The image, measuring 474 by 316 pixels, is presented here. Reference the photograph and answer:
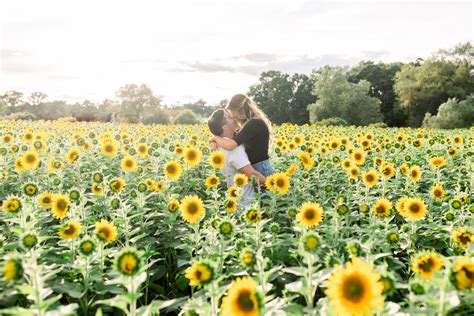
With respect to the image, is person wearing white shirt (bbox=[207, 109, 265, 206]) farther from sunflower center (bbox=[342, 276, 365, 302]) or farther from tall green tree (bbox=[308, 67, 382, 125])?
tall green tree (bbox=[308, 67, 382, 125])

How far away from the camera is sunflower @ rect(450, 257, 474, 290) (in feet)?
6.79

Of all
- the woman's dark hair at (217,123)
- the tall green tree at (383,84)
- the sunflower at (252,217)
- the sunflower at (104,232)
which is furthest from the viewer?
the tall green tree at (383,84)

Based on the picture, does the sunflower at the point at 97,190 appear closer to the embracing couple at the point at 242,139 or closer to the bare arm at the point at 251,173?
the embracing couple at the point at 242,139

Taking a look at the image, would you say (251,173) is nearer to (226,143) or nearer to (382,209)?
(226,143)

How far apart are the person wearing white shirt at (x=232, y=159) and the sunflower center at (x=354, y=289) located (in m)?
3.86

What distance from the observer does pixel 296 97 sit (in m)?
57.6

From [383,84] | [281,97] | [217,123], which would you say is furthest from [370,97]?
[217,123]

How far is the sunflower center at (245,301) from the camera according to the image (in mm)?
2004

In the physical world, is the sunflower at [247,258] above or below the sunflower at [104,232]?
below

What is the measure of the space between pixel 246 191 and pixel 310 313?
3.88 m

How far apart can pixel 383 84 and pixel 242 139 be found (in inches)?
2145

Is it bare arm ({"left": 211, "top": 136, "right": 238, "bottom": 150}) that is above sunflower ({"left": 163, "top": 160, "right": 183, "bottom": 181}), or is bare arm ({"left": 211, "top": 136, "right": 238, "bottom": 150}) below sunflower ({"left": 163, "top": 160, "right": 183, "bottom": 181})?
above

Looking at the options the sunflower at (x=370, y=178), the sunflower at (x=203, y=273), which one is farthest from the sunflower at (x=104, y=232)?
the sunflower at (x=370, y=178)

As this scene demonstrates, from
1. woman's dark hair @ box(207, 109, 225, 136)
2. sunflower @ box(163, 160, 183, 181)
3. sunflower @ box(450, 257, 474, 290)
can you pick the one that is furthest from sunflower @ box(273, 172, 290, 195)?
sunflower @ box(450, 257, 474, 290)
